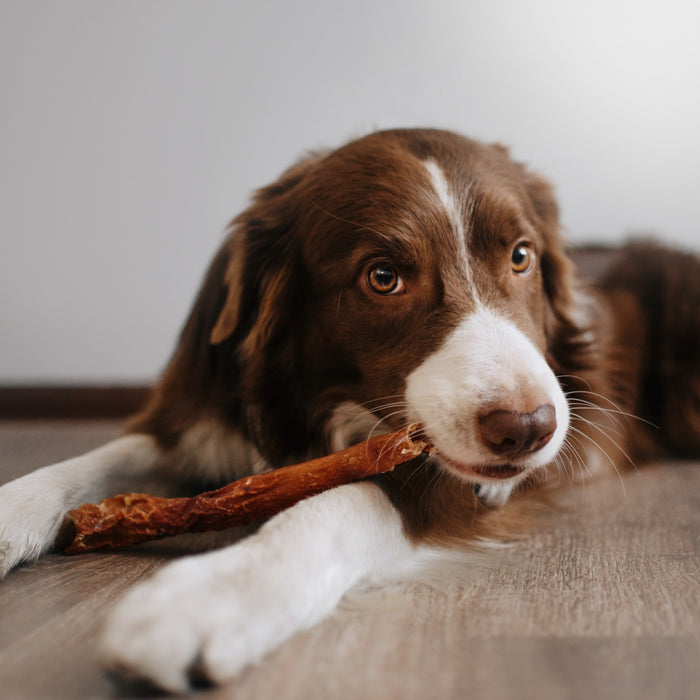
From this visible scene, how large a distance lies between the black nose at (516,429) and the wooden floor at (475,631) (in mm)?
285

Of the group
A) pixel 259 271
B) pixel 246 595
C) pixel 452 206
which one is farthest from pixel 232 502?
pixel 452 206

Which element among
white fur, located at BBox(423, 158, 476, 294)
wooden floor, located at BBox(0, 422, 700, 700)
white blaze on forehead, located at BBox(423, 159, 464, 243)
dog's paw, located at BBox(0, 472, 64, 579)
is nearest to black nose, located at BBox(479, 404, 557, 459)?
wooden floor, located at BBox(0, 422, 700, 700)

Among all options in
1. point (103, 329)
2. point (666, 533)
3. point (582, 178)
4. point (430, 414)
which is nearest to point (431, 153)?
point (430, 414)

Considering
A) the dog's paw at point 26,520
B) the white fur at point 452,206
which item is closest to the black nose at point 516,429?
the white fur at point 452,206

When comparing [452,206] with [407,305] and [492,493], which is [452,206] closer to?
[407,305]

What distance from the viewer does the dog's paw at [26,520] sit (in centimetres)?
141

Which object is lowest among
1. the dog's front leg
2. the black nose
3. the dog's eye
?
the dog's front leg

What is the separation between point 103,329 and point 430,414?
10.2 ft

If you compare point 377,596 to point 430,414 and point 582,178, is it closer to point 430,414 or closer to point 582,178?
point 430,414

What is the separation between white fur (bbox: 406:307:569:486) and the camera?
1314 millimetres

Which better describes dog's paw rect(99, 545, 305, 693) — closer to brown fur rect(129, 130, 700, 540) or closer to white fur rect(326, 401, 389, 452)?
brown fur rect(129, 130, 700, 540)

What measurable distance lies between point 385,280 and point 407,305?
9cm

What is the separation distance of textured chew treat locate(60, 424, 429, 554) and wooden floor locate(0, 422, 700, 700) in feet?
0.20

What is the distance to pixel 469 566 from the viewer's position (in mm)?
1455
